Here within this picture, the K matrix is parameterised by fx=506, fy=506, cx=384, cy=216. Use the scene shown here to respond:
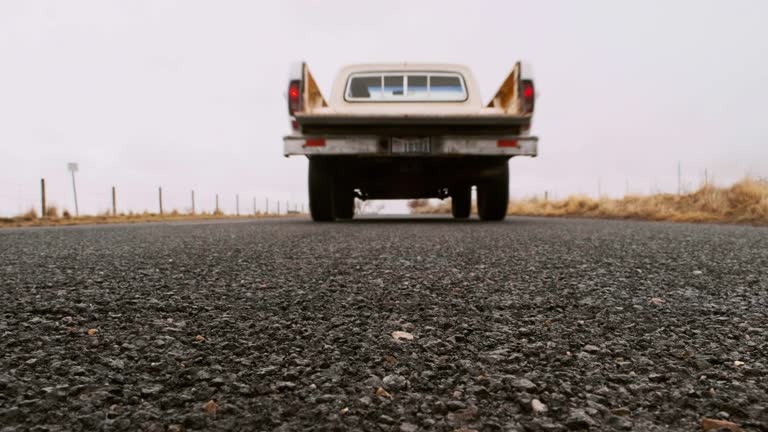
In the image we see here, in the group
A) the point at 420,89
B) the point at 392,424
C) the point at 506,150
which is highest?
the point at 420,89

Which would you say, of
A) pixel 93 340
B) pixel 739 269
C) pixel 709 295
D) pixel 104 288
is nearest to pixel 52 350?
pixel 93 340

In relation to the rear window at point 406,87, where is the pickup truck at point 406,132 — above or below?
below

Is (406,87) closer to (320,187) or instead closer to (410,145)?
(410,145)

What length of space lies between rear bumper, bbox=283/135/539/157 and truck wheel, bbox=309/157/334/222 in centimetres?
44

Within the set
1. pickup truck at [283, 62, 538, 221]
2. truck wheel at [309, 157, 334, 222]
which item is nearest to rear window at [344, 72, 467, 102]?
pickup truck at [283, 62, 538, 221]

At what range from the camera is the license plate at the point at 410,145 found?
4910 mm

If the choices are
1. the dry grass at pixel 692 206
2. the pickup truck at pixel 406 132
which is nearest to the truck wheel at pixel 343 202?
the pickup truck at pixel 406 132

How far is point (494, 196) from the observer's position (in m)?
5.95

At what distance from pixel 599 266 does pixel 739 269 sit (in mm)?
583

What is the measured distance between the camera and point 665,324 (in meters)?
1.25

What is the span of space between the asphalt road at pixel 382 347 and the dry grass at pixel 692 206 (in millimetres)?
Answer: 6684

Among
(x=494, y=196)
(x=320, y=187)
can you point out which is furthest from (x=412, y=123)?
(x=494, y=196)

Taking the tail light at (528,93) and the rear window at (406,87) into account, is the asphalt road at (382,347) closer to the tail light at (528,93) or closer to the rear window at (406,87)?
the tail light at (528,93)

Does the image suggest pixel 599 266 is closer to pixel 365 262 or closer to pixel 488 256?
pixel 488 256
